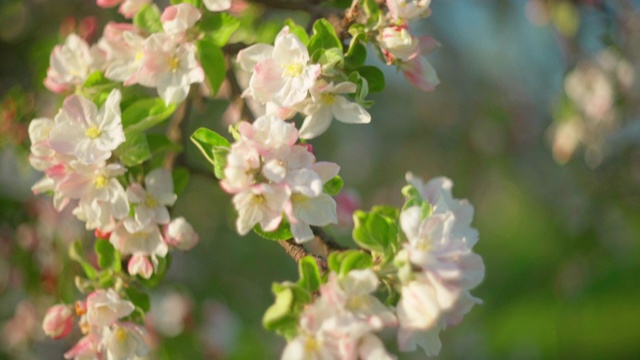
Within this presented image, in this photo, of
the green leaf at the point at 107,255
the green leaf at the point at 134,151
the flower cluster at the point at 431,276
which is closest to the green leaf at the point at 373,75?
the flower cluster at the point at 431,276

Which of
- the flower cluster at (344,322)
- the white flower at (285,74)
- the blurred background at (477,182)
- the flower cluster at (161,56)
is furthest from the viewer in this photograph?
the blurred background at (477,182)

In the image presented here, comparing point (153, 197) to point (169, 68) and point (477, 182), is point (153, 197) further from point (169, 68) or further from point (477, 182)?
point (477, 182)

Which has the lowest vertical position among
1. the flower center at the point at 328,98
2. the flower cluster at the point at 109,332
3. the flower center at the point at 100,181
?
the flower cluster at the point at 109,332

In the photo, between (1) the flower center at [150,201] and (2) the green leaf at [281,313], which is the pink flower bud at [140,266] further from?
(2) the green leaf at [281,313]

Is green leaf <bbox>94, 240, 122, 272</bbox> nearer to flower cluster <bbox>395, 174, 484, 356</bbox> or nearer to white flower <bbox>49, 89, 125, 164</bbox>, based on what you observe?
white flower <bbox>49, 89, 125, 164</bbox>

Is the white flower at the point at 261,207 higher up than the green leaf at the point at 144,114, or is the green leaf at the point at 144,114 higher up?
the white flower at the point at 261,207

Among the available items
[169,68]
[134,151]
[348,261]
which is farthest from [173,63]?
[348,261]
